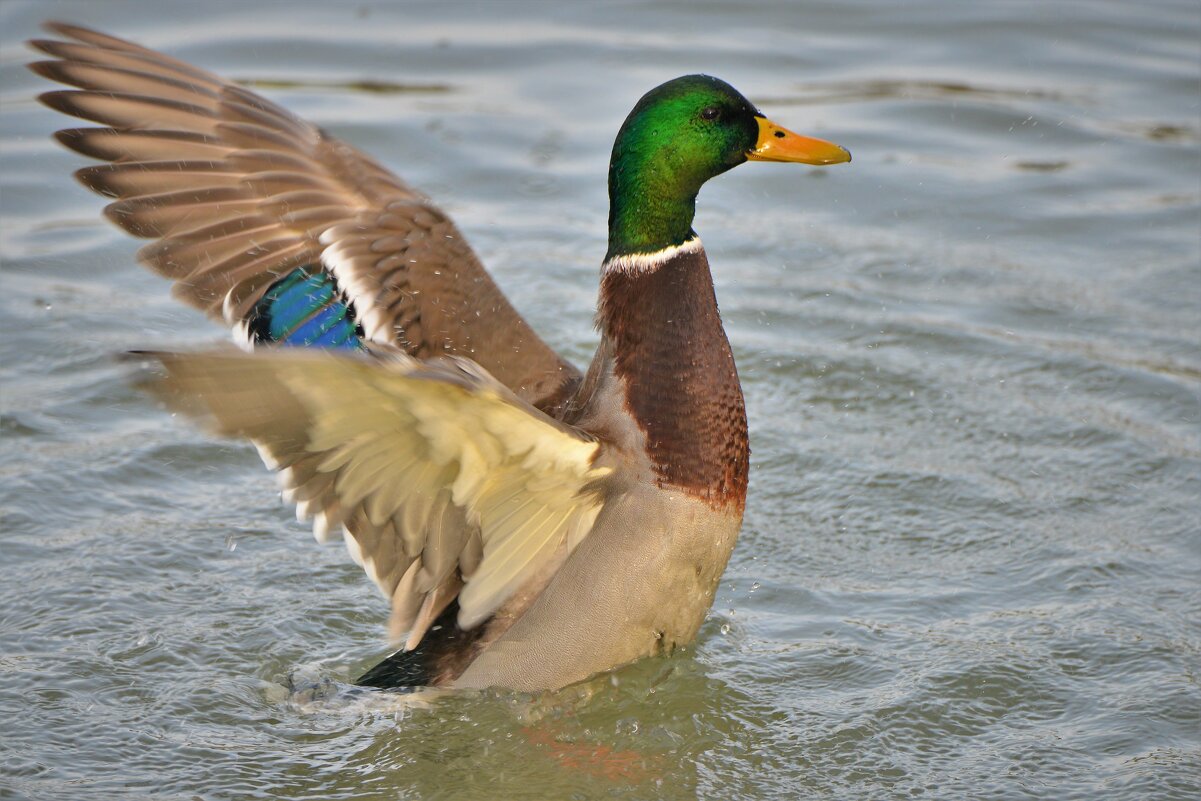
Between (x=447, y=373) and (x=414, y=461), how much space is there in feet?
1.43

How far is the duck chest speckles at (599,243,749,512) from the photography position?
4020mm

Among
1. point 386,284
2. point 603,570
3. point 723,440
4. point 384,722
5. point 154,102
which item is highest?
point 154,102

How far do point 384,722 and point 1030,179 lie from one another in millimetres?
5123

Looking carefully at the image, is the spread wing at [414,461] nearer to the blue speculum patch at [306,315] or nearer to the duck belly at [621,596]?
the duck belly at [621,596]

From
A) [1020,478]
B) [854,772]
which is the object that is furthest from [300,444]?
[1020,478]

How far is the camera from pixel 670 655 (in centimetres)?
432

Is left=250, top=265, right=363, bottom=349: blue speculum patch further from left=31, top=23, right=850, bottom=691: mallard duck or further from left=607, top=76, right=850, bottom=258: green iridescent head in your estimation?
left=607, top=76, right=850, bottom=258: green iridescent head

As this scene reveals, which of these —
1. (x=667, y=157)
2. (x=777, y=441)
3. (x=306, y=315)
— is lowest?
(x=777, y=441)

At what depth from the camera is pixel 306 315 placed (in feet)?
14.9

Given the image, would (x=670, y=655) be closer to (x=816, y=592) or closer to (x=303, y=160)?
(x=816, y=592)

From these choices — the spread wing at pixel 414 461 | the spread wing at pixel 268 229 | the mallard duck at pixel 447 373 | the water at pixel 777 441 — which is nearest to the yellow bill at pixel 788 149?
the mallard duck at pixel 447 373

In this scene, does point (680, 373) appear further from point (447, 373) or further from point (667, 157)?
point (447, 373)

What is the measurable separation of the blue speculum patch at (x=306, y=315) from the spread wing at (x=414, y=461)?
0.73 metres

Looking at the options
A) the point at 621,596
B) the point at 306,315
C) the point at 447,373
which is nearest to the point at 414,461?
the point at 447,373
